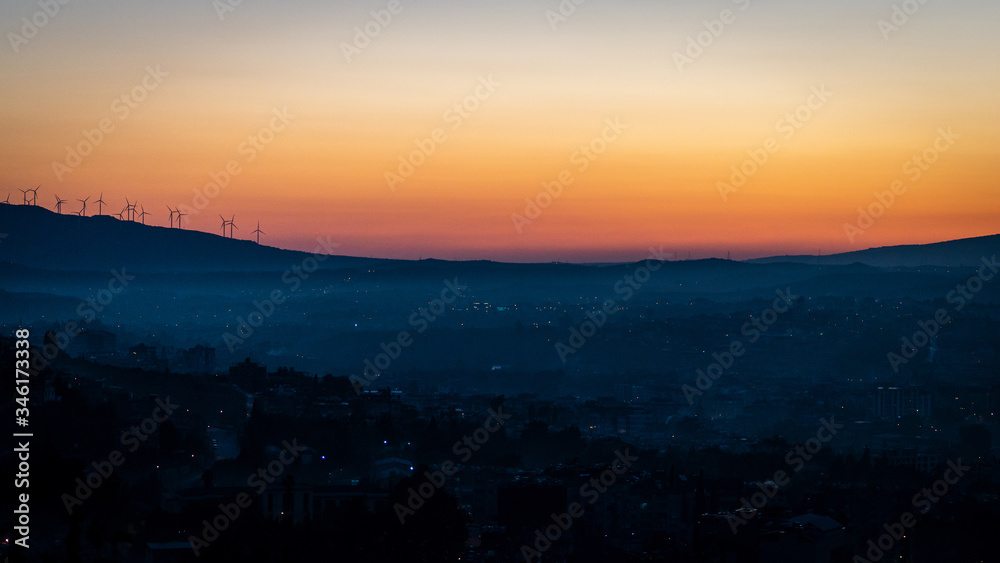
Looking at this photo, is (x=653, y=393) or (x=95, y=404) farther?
(x=653, y=393)

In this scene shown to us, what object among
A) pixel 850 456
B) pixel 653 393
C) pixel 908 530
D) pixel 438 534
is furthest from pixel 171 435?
pixel 653 393

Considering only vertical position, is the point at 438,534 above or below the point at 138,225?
below

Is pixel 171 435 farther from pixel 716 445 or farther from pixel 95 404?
pixel 716 445

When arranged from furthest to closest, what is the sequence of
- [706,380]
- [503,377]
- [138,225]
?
[138,225]
[503,377]
[706,380]

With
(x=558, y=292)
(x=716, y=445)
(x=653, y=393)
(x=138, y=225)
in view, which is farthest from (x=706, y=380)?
(x=138, y=225)

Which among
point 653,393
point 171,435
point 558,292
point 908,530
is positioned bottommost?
point 908,530

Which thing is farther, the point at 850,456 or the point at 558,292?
the point at 558,292

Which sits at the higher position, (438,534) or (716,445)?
(716,445)

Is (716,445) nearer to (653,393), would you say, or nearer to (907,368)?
(653,393)

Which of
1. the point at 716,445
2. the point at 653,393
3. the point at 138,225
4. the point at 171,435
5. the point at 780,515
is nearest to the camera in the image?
the point at 780,515
